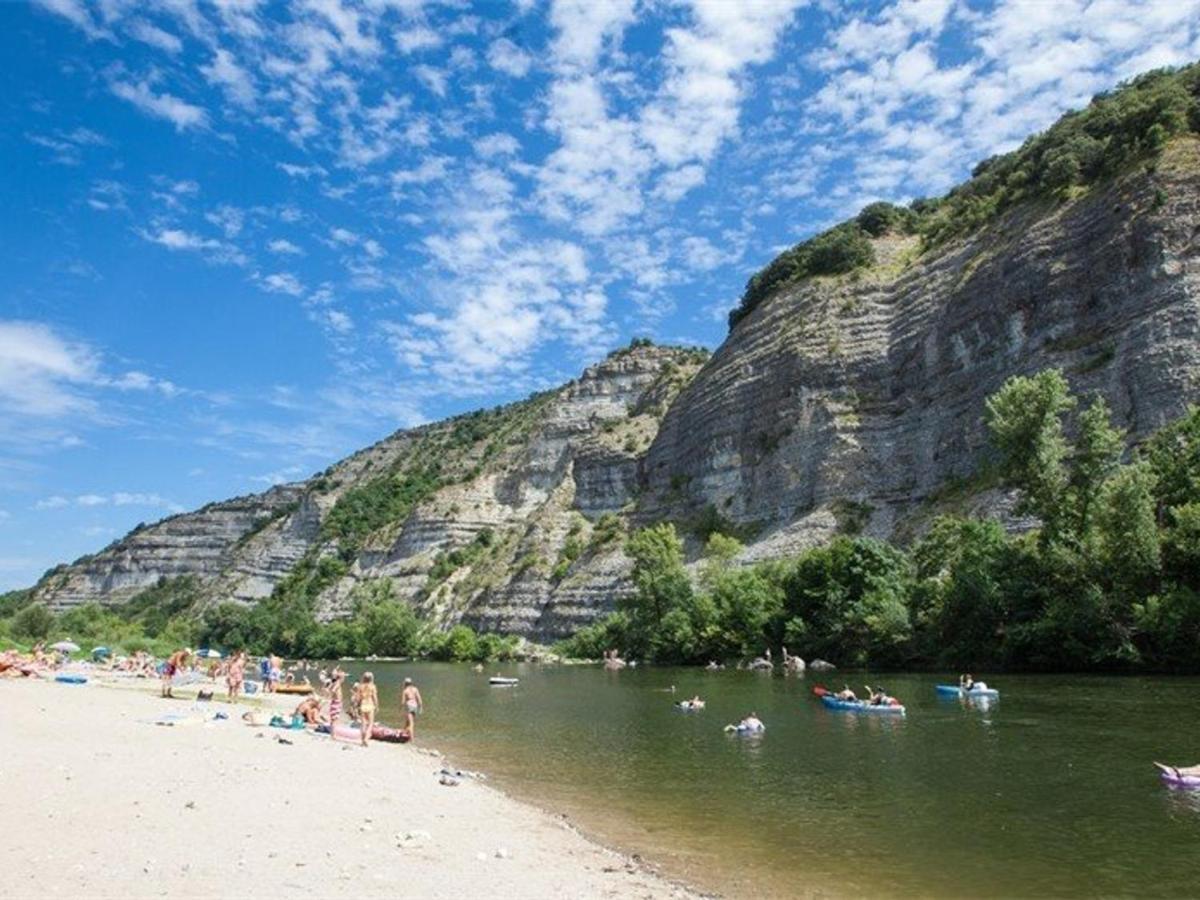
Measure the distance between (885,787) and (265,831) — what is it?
13121 millimetres

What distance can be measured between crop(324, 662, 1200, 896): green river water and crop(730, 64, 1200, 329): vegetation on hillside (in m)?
52.9

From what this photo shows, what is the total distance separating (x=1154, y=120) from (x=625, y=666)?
63.4 metres

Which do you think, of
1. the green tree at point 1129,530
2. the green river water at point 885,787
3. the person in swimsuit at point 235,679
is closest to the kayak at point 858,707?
the green river water at point 885,787

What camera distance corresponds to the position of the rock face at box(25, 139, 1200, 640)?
217 ft

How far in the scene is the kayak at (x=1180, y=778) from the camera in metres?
17.8

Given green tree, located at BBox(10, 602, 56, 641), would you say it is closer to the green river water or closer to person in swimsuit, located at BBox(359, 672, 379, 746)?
the green river water

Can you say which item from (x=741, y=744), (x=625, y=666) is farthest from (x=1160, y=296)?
(x=741, y=744)

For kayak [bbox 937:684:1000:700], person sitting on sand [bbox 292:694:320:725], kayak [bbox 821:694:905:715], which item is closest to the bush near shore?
kayak [bbox 937:684:1000:700]

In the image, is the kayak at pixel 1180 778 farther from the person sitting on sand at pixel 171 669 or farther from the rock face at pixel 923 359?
the rock face at pixel 923 359

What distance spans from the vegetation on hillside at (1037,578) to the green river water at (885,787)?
22.3 ft

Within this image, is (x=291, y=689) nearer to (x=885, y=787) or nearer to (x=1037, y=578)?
(x=885, y=787)

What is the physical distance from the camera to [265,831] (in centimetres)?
1270

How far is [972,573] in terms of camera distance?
54.2 metres

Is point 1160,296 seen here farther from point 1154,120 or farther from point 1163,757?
point 1163,757
